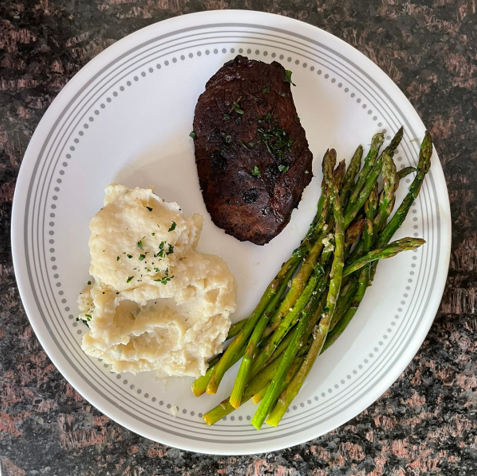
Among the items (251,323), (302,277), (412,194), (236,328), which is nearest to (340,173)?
(412,194)

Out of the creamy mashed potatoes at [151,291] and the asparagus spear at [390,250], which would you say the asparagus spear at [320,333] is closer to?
the asparagus spear at [390,250]

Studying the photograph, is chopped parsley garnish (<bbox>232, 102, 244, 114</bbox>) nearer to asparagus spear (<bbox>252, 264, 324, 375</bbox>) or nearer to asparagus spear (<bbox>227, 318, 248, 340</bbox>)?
asparagus spear (<bbox>252, 264, 324, 375</bbox>)

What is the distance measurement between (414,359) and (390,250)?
4.27 ft

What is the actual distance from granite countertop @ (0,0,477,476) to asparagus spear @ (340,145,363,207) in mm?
840

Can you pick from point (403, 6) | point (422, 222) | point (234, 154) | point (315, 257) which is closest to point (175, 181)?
point (234, 154)

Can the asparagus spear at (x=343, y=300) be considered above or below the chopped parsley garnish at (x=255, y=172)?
below

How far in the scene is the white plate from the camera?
3465 mm

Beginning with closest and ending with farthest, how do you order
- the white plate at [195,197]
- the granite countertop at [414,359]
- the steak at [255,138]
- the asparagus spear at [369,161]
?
the steak at [255,138], the white plate at [195,197], the asparagus spear at [369,161], the granite countertop at [414,359]

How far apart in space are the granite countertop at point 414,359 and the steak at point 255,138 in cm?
91

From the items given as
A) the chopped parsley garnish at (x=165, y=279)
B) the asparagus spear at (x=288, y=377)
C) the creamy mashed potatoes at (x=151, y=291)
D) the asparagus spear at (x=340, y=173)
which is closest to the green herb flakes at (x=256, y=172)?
the creamy mashed potatoes at (x=151, y=291)

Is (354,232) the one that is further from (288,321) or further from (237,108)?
(237,108)

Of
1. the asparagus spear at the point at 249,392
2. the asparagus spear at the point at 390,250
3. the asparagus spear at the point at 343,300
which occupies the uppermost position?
the asparagus spear at the point at 390,250

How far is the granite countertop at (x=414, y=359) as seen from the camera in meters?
3.74

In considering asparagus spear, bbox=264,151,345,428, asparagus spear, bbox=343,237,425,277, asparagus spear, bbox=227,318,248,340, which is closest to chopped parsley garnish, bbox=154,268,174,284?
asparagus spear, bbox=227,318,248,340
